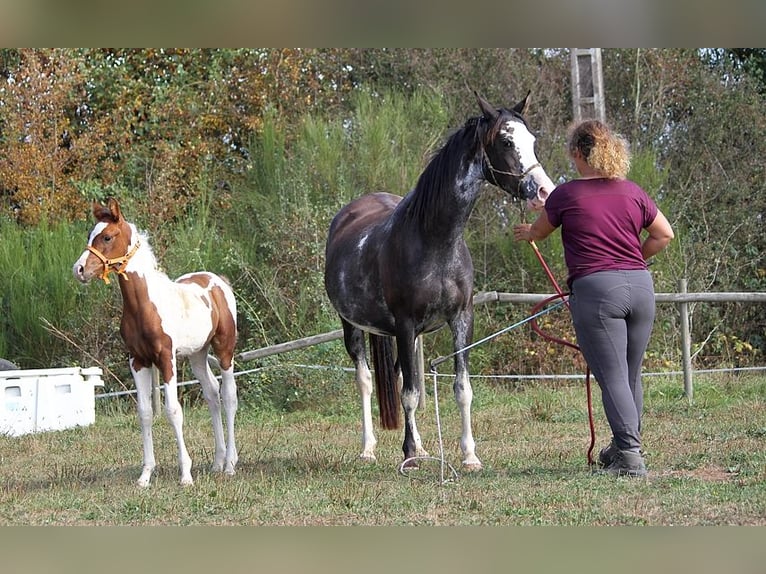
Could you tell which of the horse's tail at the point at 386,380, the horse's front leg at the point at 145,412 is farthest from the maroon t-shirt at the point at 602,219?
the horse's front leg at the point at 145,412

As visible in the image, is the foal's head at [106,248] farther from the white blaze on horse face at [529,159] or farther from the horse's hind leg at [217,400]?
the white blaze on horse face at [529,159]

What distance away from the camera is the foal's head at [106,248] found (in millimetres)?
6598

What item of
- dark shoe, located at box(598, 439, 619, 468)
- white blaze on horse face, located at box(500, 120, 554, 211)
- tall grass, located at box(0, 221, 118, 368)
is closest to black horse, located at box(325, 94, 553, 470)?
white blaze on horse face, located at box(500, 120, 554, 211)

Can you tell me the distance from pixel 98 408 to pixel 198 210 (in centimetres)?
328

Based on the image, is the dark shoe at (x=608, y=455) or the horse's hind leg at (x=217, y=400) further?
the horse's hind leg at (x=217, y=400)

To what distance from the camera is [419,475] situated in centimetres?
686

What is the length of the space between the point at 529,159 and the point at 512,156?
112 mm

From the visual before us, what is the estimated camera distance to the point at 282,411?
38.0 ft

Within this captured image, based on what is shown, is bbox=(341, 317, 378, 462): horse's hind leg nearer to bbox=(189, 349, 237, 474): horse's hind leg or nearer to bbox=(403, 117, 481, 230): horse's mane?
bbox=(189, 349, 237, 474): horse's hind leg

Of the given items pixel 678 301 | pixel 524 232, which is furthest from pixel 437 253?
pixel 678 301

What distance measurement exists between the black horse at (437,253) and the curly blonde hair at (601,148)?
0.30 meters

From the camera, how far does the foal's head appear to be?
6.60 metres

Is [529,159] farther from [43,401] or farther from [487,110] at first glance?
[43,401]

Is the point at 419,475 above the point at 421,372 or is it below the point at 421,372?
below
